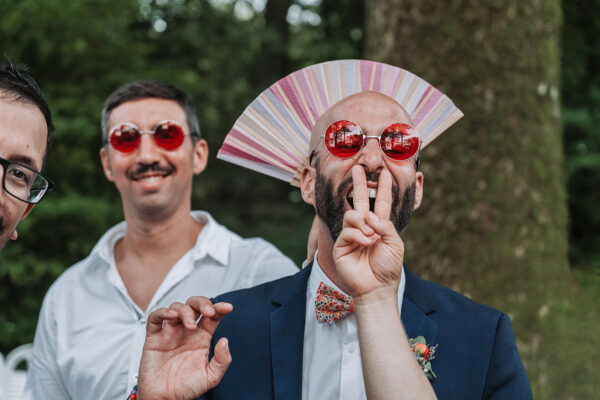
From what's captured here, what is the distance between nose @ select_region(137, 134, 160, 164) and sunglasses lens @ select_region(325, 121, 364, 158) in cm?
137

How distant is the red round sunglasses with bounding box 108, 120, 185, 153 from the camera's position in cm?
329

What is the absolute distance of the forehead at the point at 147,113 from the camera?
3.33m

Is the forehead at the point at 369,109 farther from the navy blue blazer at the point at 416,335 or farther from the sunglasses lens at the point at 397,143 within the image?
the navy blue blazer at the point at 416,335

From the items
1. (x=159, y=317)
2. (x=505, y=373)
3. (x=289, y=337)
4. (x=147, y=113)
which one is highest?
(x=147, y=113)

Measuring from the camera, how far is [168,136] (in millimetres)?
3338

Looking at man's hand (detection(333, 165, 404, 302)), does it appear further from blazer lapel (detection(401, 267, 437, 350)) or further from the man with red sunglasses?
blazer lapel (detection(401, 267, 437, 350))

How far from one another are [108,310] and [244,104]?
30.9 feet

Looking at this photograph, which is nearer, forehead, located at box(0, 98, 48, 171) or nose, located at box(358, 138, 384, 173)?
forehead, located at box(0, 98, 48, 171)

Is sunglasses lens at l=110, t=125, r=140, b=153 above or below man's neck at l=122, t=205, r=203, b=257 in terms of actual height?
above

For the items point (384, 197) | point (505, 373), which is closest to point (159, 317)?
point (384, 197)

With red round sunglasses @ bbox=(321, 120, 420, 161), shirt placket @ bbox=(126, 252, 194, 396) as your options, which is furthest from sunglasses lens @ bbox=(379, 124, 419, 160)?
shirt placket @ bbox=(126, 252, 194, 396)

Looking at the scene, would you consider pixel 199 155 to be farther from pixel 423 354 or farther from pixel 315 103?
pixel 423 354

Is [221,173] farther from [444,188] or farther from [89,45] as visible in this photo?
[444,188]

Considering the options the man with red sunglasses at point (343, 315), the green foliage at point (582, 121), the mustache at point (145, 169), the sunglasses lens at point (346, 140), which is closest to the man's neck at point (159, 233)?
the mustache at point (145, 169)
